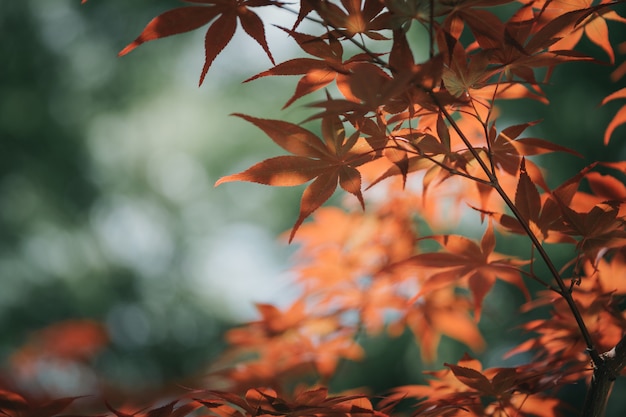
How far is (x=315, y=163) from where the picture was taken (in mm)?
458

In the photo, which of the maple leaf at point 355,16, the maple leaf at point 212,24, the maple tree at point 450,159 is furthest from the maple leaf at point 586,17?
the maple leaf at point 212,24

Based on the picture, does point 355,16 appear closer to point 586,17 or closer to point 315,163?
point 315,163

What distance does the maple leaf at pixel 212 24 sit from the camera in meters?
0.43

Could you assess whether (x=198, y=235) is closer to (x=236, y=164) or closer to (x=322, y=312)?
(x=236, y=164)

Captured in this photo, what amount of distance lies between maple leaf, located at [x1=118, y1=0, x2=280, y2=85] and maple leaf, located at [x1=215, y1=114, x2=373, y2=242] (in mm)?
66

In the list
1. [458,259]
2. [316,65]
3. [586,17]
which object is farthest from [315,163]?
[586,17]

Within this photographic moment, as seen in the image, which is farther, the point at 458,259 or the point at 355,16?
the point at 458,259

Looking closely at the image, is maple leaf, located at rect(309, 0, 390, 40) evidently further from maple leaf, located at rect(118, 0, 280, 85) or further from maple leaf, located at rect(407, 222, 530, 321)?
maple leaf, located at rect(407, 222, 530, 321)

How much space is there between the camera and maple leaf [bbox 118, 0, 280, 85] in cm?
43

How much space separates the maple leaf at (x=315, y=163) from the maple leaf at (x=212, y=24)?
0.22 ft

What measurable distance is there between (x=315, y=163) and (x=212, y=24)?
0.46 feet

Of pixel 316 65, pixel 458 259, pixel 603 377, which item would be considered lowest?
pixel 603 377

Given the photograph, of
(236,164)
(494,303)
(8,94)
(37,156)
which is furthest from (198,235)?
(494,303)

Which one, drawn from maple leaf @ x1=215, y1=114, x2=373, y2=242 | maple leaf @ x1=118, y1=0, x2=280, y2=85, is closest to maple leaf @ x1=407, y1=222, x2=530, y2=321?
maple leaf @ x1=215, y1=114, x2=373, y2=242
